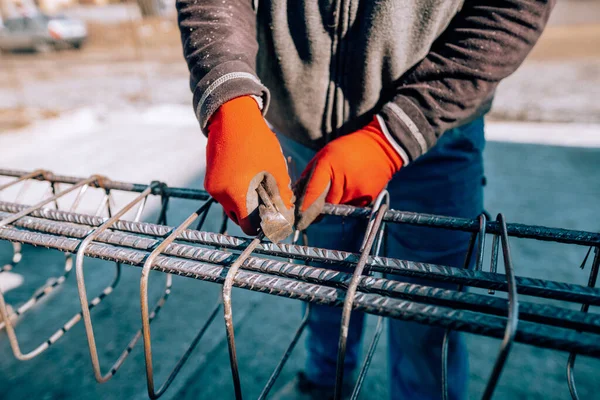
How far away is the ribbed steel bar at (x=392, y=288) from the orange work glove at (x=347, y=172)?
205 mm

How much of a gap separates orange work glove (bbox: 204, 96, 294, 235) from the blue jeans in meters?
0.34

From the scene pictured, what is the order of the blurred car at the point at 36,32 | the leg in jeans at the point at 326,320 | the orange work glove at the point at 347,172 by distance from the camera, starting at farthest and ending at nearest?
1. the blurred car at the point at 36,32
2. the leg in jeans at the point at 326,320
3. the orange work glove at the point at 347,172

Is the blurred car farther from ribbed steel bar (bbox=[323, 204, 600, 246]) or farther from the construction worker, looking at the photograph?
ribbed steel bar (bbox=[323, 204, 600, 246])

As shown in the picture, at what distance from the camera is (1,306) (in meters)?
0.85

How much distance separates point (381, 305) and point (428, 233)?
2.03 ft

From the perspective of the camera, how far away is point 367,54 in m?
0.99

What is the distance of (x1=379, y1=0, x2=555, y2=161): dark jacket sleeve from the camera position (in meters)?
0.89

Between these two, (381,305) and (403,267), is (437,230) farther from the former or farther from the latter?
(381,305)

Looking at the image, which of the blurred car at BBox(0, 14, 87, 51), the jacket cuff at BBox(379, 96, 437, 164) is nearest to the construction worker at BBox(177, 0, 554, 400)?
the jacket cuff at BBox(379, 96, 437, 164)

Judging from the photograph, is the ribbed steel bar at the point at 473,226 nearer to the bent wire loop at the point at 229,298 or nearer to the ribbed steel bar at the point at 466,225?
the ribbed steel bar at the point at 466,225

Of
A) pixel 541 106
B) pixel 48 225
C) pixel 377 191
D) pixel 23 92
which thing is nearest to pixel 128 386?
pixel 48 225

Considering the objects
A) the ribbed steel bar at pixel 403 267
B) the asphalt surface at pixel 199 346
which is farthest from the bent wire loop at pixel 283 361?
the asphalt surface at pixel 199 346

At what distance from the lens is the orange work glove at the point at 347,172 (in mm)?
864

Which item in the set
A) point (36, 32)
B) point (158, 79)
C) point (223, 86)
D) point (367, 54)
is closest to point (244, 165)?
point (223, 86)
